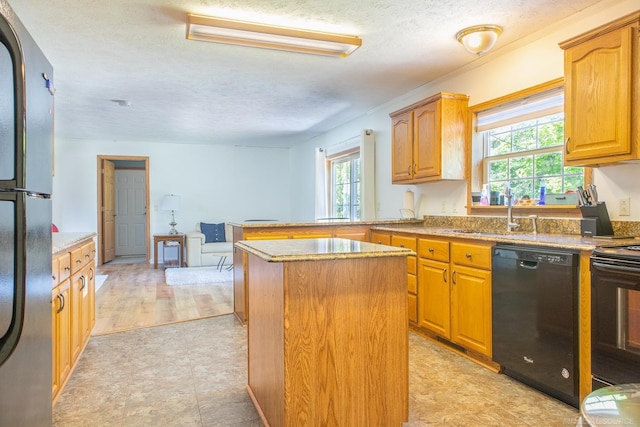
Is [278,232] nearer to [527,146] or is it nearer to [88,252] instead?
[88,252]

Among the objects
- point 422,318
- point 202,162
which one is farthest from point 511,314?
point 202,162

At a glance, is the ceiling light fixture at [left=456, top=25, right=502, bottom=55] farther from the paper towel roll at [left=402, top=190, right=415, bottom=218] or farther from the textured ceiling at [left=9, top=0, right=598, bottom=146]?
the paper towel roll at [left=402, top=190, right=415, bottom=218]

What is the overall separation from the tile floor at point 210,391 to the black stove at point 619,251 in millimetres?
833

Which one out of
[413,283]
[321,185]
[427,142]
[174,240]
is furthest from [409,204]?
[174,240]

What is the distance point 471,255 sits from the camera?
2.83 m

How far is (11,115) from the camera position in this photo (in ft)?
3.51

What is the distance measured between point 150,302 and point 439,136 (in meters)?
3.52

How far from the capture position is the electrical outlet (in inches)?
98.0

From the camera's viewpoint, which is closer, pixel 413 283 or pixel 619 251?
pixel 619 251

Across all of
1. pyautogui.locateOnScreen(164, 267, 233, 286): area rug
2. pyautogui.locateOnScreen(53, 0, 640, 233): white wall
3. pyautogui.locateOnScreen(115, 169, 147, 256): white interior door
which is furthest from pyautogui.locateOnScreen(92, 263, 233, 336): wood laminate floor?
pyautogui.locateOnScreen(115, 169, 147, 256): white interior door

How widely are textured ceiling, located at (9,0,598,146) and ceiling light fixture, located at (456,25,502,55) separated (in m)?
0.07

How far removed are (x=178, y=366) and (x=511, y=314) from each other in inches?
85.4

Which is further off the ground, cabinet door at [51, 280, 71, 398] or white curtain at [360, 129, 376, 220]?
white curtain at [360, 129, 376, 220]

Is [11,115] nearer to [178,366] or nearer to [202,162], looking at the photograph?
[178,366]
